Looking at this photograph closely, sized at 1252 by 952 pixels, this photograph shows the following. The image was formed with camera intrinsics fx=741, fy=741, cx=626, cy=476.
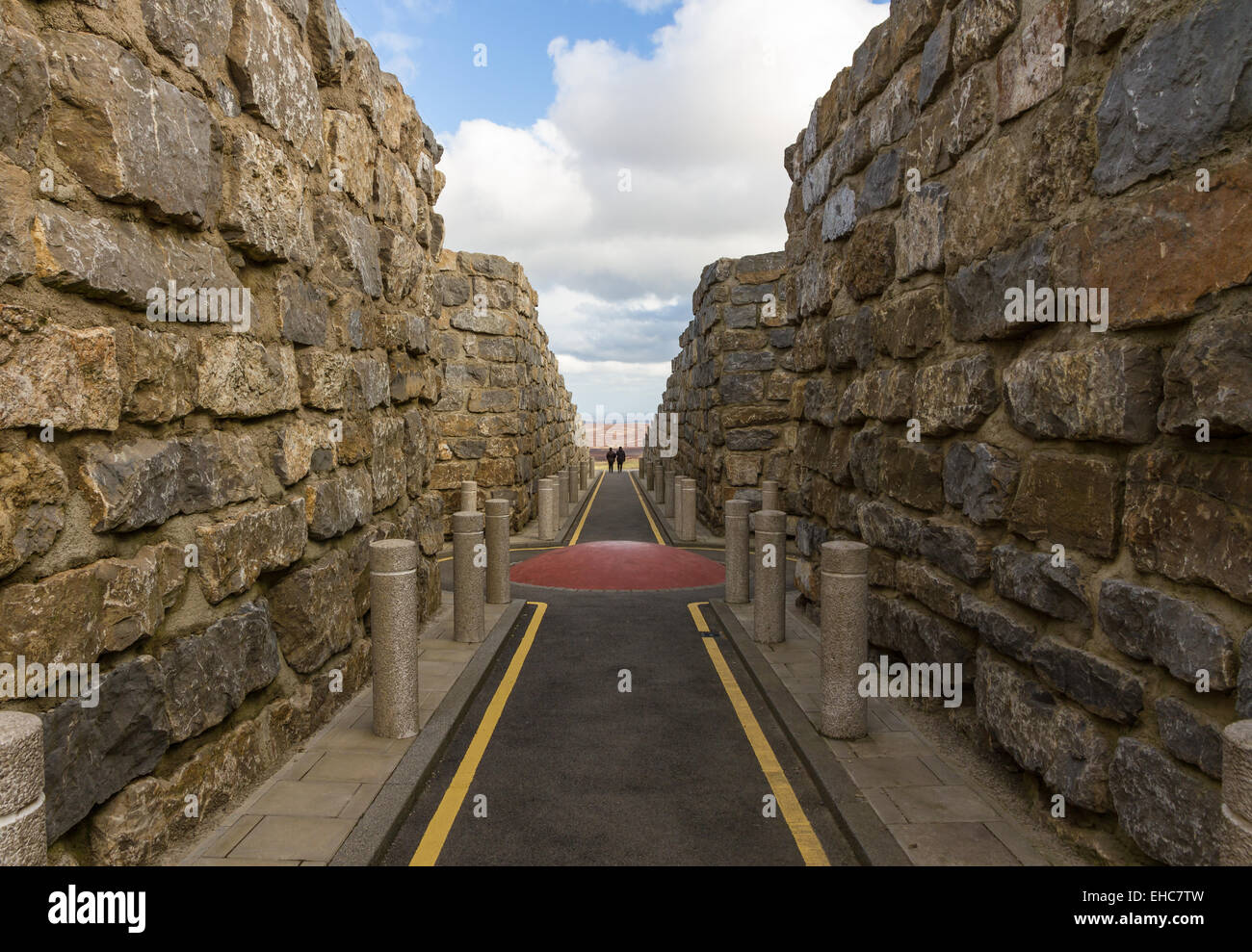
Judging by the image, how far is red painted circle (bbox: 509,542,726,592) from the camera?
9977 millimetres

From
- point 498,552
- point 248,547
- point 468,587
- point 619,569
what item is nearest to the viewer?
point 248,547

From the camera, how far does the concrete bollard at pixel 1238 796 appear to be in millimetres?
1924

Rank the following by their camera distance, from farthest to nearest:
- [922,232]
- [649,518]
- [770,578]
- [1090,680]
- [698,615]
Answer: [649,518], [698,615], [770,578], [922,232], [1090,680]

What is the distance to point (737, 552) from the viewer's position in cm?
859

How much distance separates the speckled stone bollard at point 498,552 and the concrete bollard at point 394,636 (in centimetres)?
386

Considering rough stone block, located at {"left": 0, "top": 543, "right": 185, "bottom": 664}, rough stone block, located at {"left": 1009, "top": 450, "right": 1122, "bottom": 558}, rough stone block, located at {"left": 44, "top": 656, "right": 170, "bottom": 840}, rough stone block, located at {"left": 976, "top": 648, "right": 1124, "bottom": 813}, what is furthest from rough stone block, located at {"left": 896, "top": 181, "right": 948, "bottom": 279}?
rough stone block, located at {"left": 44, "top": 656, "right": 170, "bottom": 840}

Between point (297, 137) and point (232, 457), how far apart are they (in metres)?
2.36

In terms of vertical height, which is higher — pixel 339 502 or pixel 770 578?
pixel 339 502

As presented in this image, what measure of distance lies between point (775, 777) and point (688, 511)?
9.94 metres

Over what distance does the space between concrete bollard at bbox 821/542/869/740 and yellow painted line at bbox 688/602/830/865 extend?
0.46 metres

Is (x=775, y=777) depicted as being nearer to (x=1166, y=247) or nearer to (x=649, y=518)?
(x=1166, y=247)

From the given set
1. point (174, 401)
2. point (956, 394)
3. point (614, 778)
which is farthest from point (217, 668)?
point (956, 394)

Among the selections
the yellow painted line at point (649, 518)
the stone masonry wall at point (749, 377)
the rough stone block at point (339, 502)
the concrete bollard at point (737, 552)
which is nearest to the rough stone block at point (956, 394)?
the concrete bollard at point (737, 552)
